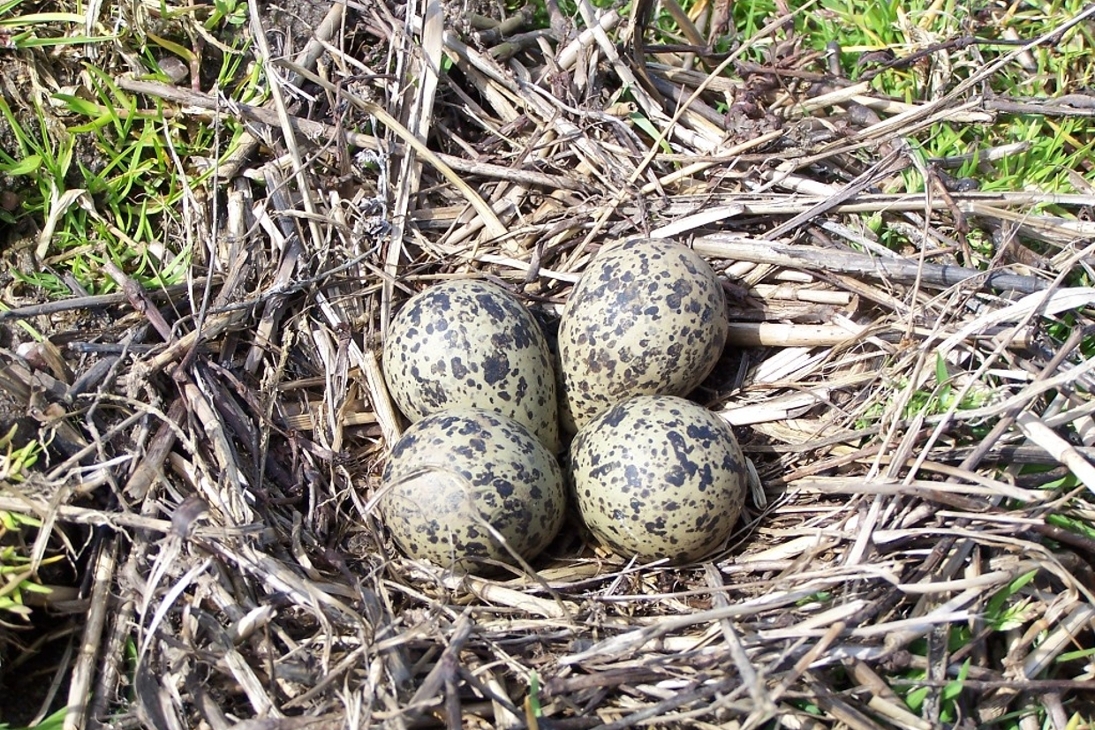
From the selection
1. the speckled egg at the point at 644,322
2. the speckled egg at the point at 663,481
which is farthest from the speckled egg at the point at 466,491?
the speckled egg at the point at 644,322

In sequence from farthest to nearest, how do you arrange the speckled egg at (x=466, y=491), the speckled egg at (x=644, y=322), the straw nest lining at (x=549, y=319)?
the speckled egg at (x=644, y=322), the speckled egg at (x=466, y=491), the straw nest lining at (x=549, y=319)

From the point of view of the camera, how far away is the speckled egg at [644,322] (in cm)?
262

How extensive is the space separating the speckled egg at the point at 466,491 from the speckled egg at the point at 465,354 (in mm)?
100

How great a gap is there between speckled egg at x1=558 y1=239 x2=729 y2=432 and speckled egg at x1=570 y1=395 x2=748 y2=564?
13 centimetres

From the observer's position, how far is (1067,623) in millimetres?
2184

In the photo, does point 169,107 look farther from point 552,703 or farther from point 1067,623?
point 1067,623

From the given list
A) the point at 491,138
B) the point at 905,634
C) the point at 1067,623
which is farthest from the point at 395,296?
the point at 1067,623

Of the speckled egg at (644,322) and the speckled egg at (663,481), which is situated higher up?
the speckled egg at (644,322)

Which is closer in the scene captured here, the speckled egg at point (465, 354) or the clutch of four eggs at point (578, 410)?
the clutch of four eggs at point (578, 410)

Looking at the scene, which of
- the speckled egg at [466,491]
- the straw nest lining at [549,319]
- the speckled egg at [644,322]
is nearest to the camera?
the straw nest lining at [549,319]

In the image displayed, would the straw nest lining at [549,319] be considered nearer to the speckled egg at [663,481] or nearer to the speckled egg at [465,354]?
the speckled egg at [663,481]

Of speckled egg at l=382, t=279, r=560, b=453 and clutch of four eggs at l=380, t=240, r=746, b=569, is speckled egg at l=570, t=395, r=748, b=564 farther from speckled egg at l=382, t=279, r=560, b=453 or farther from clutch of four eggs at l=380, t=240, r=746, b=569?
speckled egg at l=382, t=279, r=560, b=453

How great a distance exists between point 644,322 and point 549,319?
0.54 m

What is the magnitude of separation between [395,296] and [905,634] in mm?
1813
